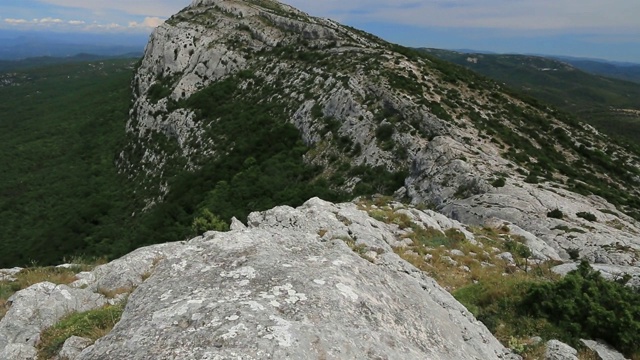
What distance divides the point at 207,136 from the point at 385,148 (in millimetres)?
28064

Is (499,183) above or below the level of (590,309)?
below

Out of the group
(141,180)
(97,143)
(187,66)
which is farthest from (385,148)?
(97,143)

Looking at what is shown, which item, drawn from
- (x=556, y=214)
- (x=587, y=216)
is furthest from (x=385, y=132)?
(x=587, y=216)

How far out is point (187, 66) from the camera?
75.4 metres

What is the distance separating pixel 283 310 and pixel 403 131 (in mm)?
32135

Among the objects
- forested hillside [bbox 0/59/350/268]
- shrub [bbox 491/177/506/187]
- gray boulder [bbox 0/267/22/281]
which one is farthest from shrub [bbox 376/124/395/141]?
gray boulder [bbox 0/267/22/281]

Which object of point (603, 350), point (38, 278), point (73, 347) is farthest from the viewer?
point (38, 278)

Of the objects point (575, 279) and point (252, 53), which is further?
point (252, 53)

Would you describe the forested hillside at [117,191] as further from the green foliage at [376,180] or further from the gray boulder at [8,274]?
the gray boulder at [8,274]

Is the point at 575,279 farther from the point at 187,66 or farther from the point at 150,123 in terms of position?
the point at 187,66

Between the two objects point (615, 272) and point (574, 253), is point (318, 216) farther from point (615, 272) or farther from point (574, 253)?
point (574, 253)

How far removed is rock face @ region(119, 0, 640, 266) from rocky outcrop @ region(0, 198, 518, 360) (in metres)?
12.9

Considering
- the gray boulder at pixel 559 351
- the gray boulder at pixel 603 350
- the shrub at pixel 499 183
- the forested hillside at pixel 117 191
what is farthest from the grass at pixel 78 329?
the shrub at pixel 499 183

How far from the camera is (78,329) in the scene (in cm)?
756
